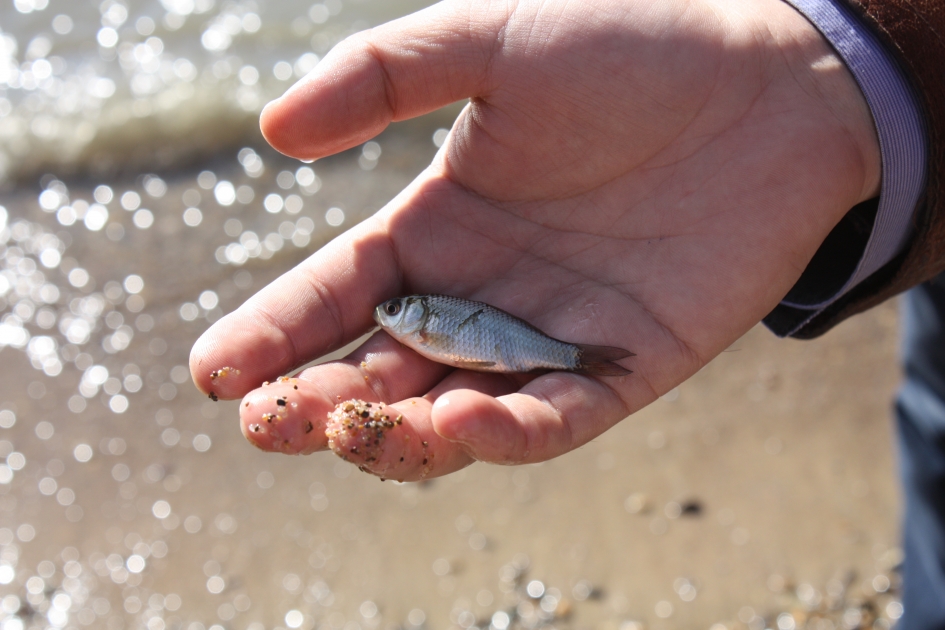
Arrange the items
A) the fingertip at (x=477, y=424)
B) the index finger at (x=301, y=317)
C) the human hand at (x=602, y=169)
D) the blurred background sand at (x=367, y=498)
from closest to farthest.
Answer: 1. the fingertip at (x=477, y=424)
2. the index finger at (x=301, y=317)
3. the human hand at (x=602, y=169)
4. the blurred background sand at (x=367, y=498)

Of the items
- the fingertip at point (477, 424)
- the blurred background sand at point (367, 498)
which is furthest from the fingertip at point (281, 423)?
the blurred background sand at point (367, 498)

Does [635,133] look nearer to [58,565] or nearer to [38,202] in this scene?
[58,565]

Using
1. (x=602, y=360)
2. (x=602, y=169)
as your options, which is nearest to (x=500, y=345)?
(x=602, y=360)

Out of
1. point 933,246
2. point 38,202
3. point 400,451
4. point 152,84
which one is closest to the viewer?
point 400,451

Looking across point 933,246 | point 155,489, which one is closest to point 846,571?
point 933,246

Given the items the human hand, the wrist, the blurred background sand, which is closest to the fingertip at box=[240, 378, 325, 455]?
the human hand

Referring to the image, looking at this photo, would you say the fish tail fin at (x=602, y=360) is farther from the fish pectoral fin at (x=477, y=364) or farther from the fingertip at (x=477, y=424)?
the fingertip at (x=477, y=424)
